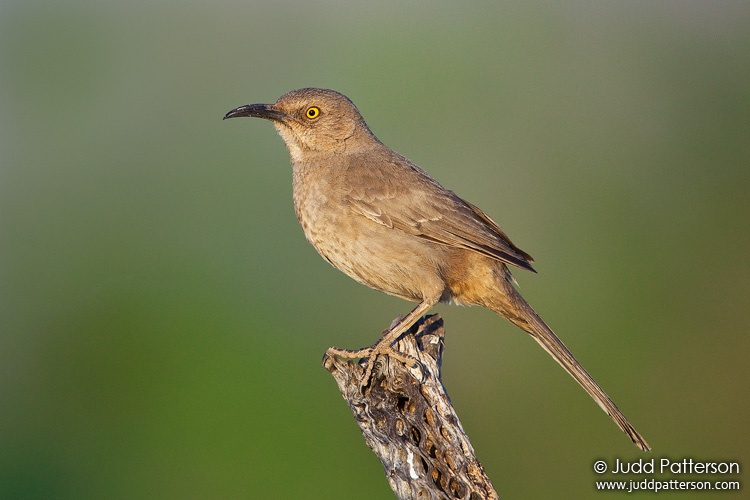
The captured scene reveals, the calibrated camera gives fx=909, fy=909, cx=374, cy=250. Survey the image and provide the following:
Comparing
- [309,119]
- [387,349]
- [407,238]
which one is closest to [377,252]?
[407,238]

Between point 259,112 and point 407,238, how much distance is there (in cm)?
147

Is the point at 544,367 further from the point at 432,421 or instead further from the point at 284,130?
the point at 432,421

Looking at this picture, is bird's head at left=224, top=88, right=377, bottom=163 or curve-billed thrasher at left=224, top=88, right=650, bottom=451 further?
bird's head at left=224, top=88, right=377, bottom=163

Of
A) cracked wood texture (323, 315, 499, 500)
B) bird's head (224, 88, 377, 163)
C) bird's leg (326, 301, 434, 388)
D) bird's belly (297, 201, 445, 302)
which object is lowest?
cracked wood texture (323, 315, 499, 500)

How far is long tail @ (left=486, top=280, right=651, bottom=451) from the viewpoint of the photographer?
18.7 feet

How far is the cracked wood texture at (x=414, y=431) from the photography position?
4.54 m

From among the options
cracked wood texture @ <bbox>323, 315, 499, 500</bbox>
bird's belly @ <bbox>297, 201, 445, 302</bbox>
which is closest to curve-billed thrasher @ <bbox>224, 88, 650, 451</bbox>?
bird's belly @ <bbox>297, 201, 445, 302</bbox>

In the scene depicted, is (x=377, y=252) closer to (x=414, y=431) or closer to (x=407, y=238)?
(x=407, y=238)

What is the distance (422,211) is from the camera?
Result: 6230mm

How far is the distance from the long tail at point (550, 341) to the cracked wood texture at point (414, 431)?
96 cm

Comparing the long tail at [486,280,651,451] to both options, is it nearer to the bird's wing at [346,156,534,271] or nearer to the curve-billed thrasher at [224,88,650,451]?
the curve-billed thrasher at [224,88,650,451]

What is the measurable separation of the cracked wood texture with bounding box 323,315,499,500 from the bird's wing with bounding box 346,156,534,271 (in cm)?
108

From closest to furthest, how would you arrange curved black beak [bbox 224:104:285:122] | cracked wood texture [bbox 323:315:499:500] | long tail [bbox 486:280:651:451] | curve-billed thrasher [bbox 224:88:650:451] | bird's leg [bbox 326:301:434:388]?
cracked wood texture [bbox 323:315:499:500], bird's leg [bbox 326:301:434:388], long tail [bbox 486:280:651:451], curve-billed thrasher [bbox 224:88:650:451], curved black beak [bbox 224:104:285:122]

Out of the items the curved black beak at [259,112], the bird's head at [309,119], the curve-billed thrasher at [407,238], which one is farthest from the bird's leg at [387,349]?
the curved black beak at [259,112]
